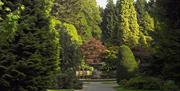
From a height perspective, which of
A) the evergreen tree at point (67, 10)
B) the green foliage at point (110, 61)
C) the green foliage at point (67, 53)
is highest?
the evergreen tree at point (67, 10)

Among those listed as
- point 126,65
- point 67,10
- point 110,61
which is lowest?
point 110,61

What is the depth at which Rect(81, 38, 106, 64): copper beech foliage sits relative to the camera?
7138 centimetres

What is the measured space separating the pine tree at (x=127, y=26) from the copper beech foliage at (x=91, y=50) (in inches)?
124

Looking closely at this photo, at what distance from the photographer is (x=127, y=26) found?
71.7 m

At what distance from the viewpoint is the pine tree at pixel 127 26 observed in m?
70.0

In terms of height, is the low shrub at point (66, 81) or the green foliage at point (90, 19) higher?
the green foliage at point (90, 19)

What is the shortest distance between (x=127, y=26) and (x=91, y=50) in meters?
6.66

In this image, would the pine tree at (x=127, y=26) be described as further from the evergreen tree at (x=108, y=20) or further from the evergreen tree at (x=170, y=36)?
the evergreen tree at (x=170, y=36)

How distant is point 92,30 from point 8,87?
68.2 m

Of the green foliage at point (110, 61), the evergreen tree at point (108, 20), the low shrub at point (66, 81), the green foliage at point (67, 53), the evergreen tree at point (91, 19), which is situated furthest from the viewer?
the evergreen tree at point (108, 20)

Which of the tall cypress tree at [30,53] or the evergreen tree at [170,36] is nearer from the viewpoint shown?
the evergreen tree at [170,36]

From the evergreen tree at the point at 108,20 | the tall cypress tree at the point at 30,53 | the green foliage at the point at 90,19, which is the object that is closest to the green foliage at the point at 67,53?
the tall cypress tree at the point at 30,53

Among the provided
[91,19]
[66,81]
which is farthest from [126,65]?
[91,19]

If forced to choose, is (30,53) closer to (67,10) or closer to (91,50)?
(67,10)
